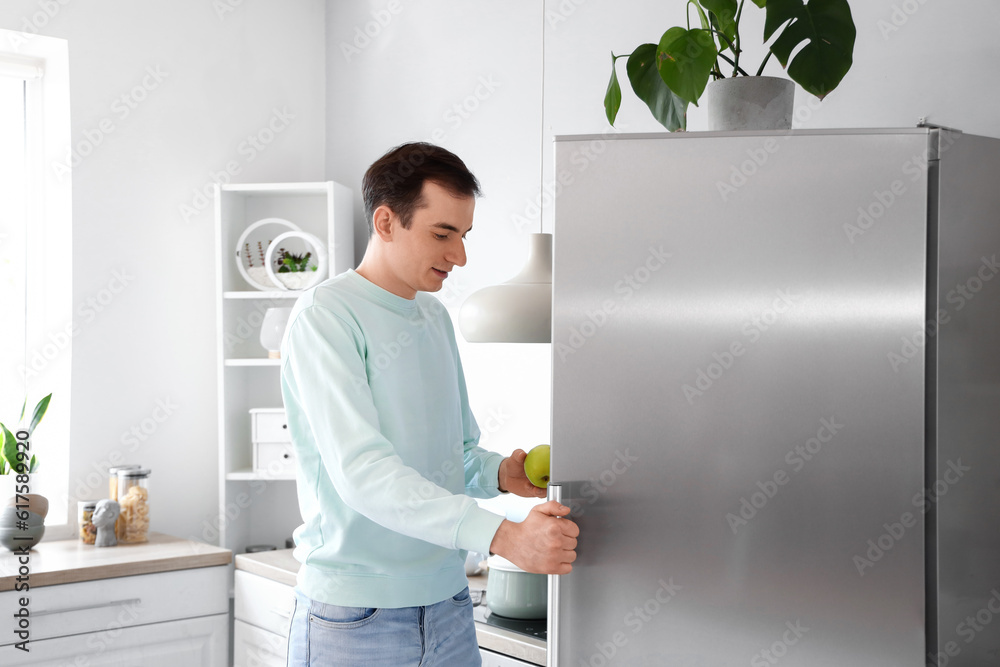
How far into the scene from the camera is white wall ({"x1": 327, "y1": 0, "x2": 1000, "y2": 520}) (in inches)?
64.0

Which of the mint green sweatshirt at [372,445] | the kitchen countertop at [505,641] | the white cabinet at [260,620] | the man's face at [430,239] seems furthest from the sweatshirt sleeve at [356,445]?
the white cabinet at [260,620]

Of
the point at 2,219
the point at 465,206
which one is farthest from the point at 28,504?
the point at 465,206

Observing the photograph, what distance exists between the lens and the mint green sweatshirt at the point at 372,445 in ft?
3.74

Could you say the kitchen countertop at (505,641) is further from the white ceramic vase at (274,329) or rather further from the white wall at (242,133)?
the white ceramic vase at (274,329)

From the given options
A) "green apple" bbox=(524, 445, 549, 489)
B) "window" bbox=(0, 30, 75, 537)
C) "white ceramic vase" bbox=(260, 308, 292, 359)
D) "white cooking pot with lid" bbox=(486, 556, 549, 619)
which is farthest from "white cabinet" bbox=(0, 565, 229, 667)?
"green apple" bbox=(524, 445, 549, 489)

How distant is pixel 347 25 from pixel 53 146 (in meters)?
1.07

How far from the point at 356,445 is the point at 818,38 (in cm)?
86

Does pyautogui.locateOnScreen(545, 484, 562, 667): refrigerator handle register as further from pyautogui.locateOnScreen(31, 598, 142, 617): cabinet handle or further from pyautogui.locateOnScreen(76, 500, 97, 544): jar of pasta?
pyautogui.locateOnScreen(76, 500, 97, 544): jar of pasta

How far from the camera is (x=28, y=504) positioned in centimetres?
247

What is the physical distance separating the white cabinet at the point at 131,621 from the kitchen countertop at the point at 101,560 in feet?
0.07

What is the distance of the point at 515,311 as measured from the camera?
1522mm

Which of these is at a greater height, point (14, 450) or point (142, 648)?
point (14, 450)

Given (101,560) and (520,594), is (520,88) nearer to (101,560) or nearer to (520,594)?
(520,594)

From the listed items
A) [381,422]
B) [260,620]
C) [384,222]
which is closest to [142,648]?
[260,620]
